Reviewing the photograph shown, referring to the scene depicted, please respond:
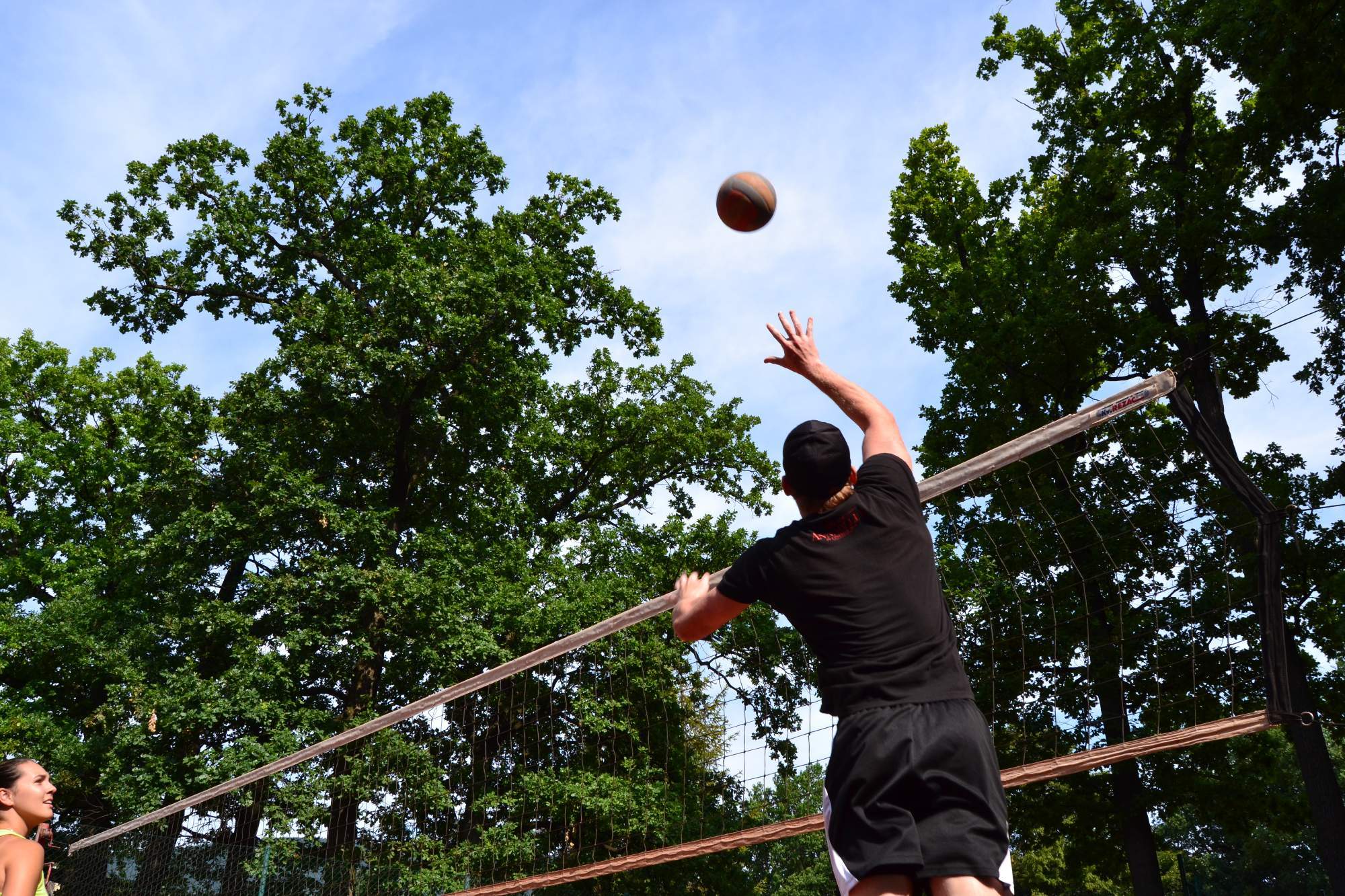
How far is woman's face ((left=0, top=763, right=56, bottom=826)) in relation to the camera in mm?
3988

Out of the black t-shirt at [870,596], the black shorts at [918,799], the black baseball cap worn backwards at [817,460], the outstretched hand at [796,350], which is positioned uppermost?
the outstretched hand at [796,350]

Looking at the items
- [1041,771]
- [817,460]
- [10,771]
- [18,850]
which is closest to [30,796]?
[10,771]

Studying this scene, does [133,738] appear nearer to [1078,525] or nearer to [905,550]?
[1078,525]

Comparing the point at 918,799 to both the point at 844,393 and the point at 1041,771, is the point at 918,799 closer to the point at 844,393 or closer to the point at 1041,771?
the point at 844,393

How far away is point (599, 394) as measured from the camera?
20.8m

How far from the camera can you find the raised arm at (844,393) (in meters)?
2.42

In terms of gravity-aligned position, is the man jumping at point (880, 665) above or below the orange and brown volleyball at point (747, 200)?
below

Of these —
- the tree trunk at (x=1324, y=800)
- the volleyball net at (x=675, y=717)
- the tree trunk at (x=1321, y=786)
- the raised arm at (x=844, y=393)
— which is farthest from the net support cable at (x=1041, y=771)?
the tree trunk at (x=1324, y=800)

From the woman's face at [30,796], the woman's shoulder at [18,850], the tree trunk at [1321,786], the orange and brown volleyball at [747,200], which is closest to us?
the woman's shoulder at [18,850]

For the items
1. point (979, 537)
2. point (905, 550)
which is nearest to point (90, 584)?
point (979, 537)

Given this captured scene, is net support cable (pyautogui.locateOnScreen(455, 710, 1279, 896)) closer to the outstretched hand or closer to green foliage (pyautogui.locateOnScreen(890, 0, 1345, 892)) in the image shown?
the outstretched hand

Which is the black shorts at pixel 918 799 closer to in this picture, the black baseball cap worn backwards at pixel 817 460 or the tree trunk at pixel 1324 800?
the black baseball cap worn backwards at pixel 817 460

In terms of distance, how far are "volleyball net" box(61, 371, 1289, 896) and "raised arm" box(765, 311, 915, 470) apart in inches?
403

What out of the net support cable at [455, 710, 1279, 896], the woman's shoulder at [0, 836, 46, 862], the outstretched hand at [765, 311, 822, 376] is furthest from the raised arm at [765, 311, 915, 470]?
the woman's shoulder at [0, 836, 46, 862]
